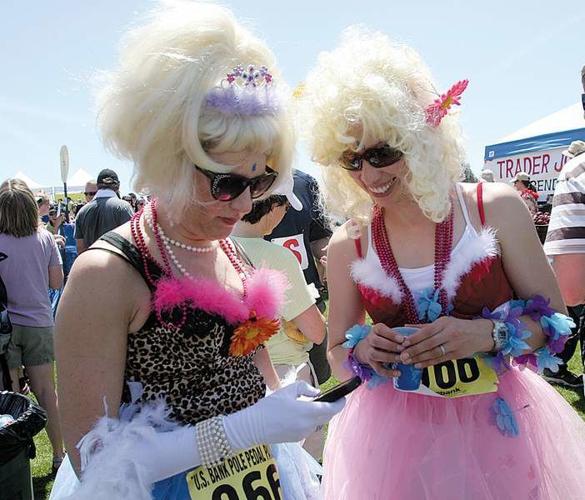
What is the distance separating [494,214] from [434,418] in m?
0.71

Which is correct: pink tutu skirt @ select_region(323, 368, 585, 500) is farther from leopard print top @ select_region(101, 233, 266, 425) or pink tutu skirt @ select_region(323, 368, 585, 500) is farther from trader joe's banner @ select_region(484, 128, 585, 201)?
trader joe's banner @ select_region(484, 128, 585, 201)

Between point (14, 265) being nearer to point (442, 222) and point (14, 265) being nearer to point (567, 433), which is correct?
point (442, 222)

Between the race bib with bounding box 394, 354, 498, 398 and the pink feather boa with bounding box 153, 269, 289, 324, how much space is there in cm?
57

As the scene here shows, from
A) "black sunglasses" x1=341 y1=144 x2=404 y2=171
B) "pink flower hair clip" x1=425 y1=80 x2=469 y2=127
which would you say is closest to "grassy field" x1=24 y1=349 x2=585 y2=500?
"black sunglasses" x1=341 y1=144 x2=404 y2=171

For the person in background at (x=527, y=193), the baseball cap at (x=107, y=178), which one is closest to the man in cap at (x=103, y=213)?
the baseball cap at (x=107, y=178)

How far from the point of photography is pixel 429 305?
1876 mm

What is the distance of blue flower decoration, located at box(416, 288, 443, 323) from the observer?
6.11ft

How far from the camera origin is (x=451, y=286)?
189cm

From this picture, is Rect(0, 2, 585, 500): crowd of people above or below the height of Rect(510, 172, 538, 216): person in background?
above

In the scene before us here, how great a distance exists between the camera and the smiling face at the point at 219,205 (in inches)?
56.6

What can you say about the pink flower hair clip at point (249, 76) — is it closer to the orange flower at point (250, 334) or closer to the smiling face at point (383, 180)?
the smiling face at point (383, 180)

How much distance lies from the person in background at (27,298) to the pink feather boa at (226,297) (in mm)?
2947

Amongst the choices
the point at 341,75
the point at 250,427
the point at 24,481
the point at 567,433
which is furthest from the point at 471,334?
the point at 24,481

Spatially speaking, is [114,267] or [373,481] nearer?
[114,267]
